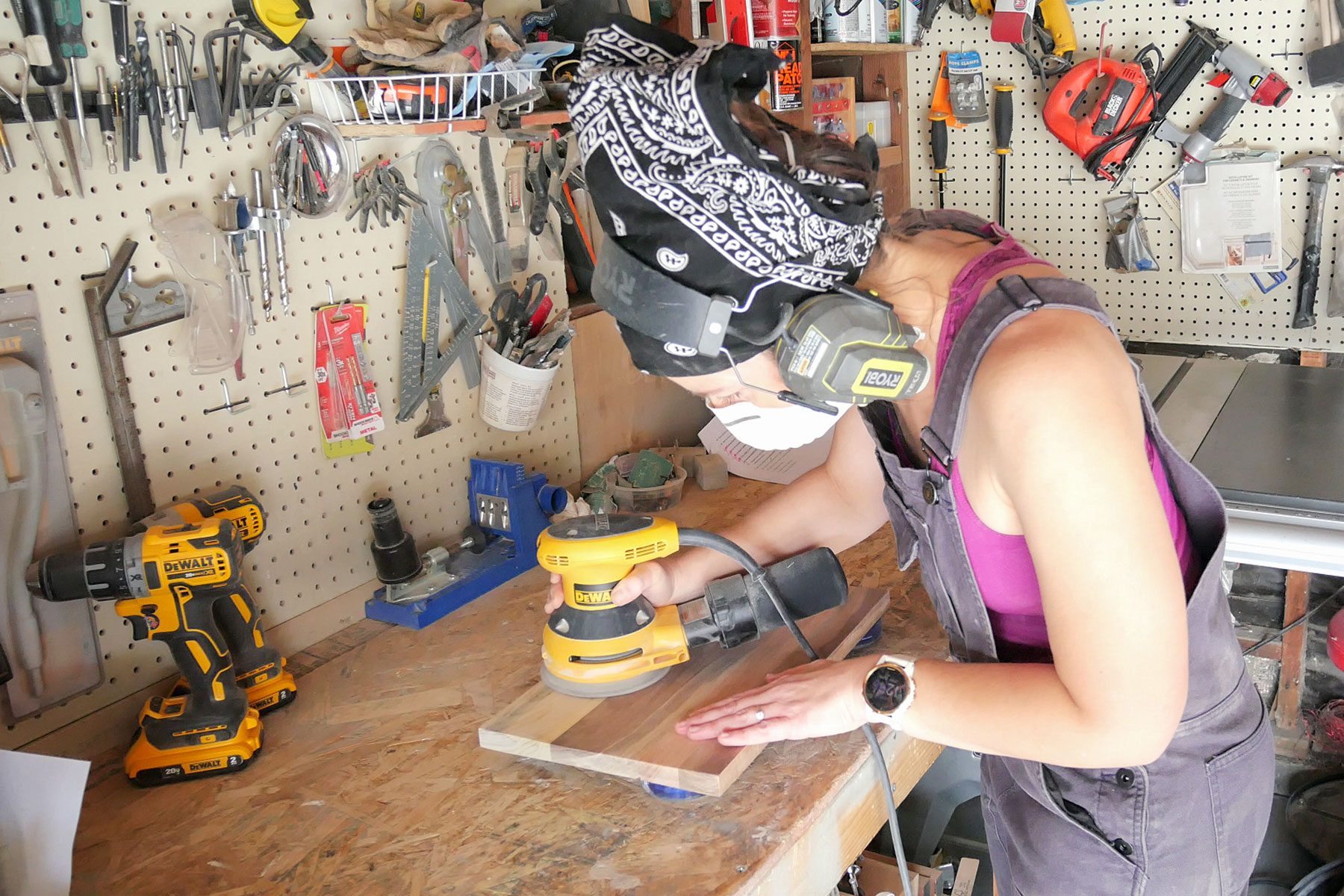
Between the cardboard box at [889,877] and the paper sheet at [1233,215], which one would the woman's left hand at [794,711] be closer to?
the cardboard box at [889,877]

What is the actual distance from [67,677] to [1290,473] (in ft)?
5.69

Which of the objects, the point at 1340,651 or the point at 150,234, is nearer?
the point at 150,234

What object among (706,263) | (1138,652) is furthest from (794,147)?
(1138,652)

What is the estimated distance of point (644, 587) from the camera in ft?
4.58

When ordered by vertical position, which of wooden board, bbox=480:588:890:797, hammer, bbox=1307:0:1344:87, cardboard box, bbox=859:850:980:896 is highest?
hammer, bbox=1307:0:1344:87

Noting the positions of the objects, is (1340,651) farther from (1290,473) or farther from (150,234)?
(150,234)

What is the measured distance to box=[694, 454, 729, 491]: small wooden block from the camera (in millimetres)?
2176

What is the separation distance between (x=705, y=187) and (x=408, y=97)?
0.72 m

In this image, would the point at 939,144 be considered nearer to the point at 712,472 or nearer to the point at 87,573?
the point at 712,472

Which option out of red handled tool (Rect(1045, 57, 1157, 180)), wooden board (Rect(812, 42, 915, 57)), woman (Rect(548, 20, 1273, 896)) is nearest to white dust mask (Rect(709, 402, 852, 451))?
woman (Rect(548, 20, 1273, 896))

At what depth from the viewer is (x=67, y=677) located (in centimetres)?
130

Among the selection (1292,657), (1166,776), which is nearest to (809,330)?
(1166,776)

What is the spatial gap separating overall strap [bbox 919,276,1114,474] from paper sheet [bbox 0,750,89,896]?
93 centimetres

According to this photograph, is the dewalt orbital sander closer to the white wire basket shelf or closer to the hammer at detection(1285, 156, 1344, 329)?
the white wire basket shelf
